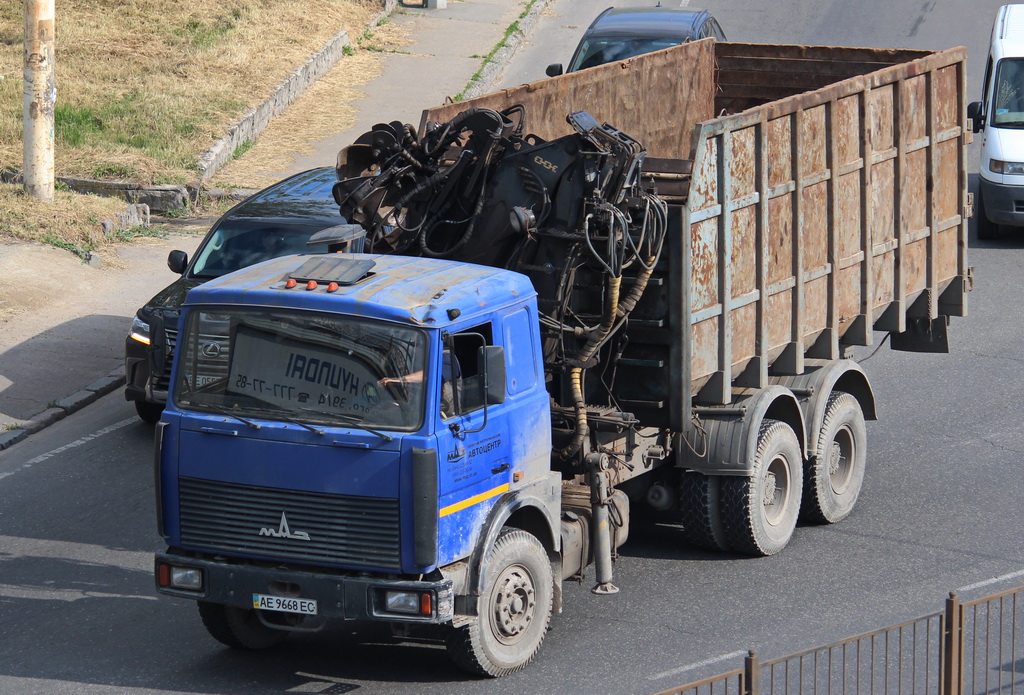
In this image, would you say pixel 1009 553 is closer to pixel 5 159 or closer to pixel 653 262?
pixel 653 262

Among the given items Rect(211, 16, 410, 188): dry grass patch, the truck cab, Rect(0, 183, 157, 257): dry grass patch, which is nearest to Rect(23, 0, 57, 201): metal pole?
Rect(0, 183, 157, 257): dry grass patch

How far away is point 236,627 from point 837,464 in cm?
504

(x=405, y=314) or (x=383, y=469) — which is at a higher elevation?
(x=405, y=314)

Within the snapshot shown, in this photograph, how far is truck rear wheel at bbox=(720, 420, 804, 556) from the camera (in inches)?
382

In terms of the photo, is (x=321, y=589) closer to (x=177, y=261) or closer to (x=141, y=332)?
(x=141, y=332)

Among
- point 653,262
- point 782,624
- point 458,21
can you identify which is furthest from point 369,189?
point 458,21

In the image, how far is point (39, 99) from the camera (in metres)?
17.8

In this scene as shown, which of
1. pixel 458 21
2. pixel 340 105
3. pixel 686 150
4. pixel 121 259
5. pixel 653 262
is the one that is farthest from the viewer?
pixel 458 21

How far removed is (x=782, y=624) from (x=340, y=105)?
1639 cm

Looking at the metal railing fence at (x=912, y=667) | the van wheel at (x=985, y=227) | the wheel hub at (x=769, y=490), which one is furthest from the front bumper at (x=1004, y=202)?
the metal railing fence at (x=912, y=667)

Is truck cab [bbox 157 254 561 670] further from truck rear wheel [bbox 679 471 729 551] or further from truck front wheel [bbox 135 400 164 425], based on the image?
truck front wheel [bbox 135 400 164 425]

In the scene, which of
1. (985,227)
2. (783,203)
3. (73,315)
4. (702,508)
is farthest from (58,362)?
(985,227)

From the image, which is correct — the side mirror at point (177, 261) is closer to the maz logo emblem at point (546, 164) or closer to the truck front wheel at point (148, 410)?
the truck front wheel at point (148, 410)

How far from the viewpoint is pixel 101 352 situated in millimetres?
14539
